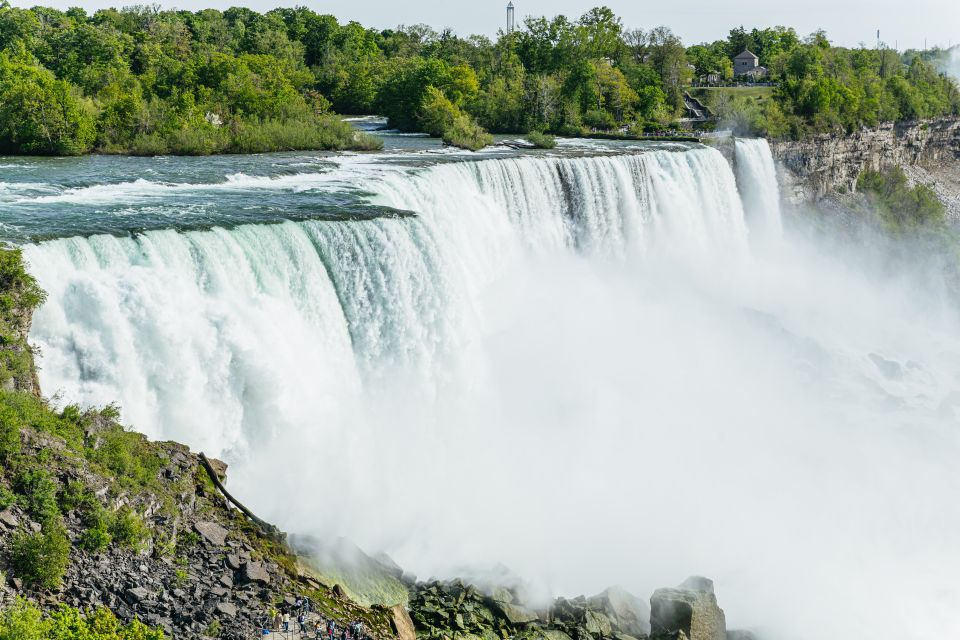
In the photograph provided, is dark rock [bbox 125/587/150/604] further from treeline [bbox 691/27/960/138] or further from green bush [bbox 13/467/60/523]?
treeline [bbox 691/27/960/138]

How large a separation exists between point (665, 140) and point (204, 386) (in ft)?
103

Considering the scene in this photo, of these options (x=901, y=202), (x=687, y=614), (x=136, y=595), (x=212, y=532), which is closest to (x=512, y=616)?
(x=687, y=614)

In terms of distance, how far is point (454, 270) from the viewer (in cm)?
2111

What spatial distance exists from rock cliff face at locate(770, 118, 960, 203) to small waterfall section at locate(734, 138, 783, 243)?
8.06 feet

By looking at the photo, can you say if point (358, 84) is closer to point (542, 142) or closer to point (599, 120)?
point (599, 120)

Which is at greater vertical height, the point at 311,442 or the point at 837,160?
the point at 837,160

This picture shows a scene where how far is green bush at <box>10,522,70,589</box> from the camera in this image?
998 cm

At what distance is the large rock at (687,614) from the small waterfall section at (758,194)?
26569mm

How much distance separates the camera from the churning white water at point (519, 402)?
50.4ft

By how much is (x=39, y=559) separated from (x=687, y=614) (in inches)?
325

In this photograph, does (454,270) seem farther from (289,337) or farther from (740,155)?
(740,155)

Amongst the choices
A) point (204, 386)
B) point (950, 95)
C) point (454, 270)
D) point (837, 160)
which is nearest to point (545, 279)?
point (454, 270)

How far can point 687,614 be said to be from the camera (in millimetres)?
13406

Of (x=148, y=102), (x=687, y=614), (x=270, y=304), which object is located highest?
(x=148, y=102)
